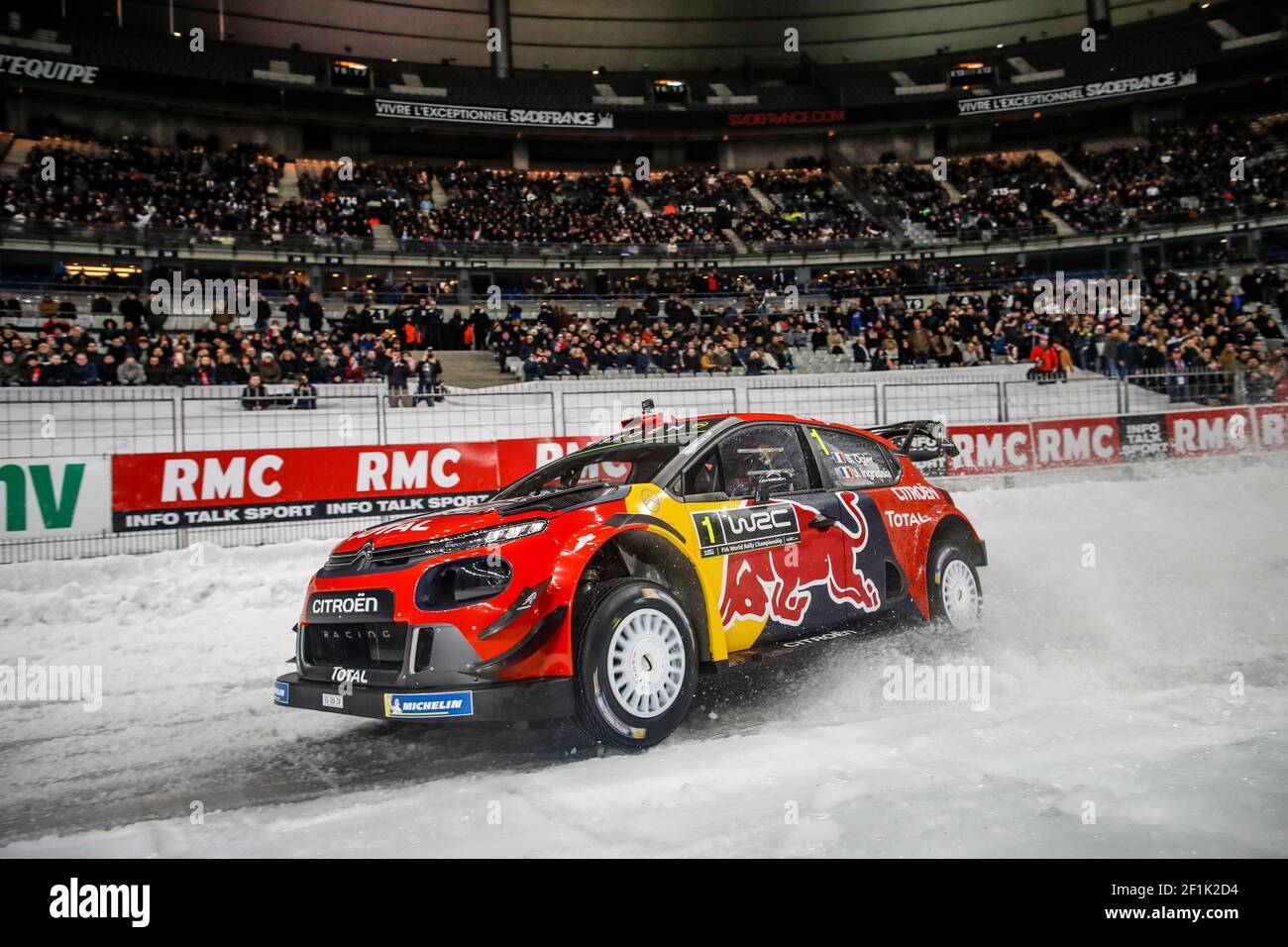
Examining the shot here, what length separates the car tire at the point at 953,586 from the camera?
595cm

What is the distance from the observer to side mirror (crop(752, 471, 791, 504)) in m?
4.89

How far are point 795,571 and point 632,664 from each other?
127 cm

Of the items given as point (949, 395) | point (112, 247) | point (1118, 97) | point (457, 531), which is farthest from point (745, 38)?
point (457, 531)

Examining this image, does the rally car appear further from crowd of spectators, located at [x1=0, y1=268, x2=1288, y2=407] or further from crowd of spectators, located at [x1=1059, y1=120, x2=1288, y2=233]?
→ crowd of spectators, located at [x1=1059, y1=120, x2=1288, y2=233]

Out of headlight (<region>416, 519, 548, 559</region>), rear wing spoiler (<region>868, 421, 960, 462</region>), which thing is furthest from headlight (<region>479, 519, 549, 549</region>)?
rear wing spoiler (<region>868, 421, 960, 462</region>)

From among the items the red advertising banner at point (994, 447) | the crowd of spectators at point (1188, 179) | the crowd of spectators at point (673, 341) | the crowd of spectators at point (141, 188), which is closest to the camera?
the red advertising banner at point (994, 447)

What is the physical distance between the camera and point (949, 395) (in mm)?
14609

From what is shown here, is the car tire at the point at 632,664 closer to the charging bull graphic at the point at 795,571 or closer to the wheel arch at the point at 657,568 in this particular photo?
the wheel arch at the point at 657,568

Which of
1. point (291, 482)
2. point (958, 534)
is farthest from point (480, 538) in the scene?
point (291, 482)

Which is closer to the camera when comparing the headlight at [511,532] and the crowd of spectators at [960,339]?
the headlight at [511,532]

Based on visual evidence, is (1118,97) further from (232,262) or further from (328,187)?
(232,262)

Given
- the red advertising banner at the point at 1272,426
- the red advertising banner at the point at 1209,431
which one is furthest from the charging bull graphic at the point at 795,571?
the red advertising banner at the point at 1272,426

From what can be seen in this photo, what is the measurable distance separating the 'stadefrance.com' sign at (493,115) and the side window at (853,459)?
35.5 metres
